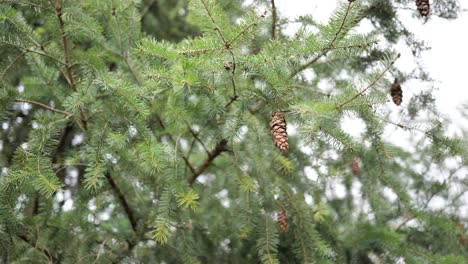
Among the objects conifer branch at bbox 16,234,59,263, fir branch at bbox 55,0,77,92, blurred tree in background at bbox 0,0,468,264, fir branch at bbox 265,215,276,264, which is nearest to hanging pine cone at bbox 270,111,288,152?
blurred tree in background at bbox 0,0,468,264

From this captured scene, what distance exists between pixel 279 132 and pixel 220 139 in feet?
2.09

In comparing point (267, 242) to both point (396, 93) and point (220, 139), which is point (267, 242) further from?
point (396, 93)

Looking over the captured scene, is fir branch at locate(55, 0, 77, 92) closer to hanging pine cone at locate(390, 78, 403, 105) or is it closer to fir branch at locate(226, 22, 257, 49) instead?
fir branch at locate(226, 22, 257, 49)

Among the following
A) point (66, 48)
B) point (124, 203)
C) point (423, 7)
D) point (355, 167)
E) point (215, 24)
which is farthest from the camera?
point (355, 167)

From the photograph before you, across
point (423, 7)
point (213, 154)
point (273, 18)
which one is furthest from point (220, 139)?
point (423, 7)

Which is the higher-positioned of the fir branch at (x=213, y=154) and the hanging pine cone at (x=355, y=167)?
the hanging pine cone at (x=355, y=167)

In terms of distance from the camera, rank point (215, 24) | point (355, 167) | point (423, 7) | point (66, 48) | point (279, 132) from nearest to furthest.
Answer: point (215, 24), point (279, 132), point (423, 7), point (66, 48), point (355, 167)

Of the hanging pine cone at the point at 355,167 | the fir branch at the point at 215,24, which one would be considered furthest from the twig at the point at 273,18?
the hanging pine cone at the point at 355,167

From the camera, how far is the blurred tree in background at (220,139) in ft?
5.55

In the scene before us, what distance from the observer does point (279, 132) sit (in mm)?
1708

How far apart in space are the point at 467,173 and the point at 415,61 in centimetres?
108

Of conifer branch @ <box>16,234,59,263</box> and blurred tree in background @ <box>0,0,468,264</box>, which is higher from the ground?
blurred tree in background @ <box>0,0,468,264</box>

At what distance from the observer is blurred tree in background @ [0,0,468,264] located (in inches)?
66.6

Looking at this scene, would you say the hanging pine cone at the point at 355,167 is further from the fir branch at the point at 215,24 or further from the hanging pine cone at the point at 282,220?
the fir branch at the point at 215,24
